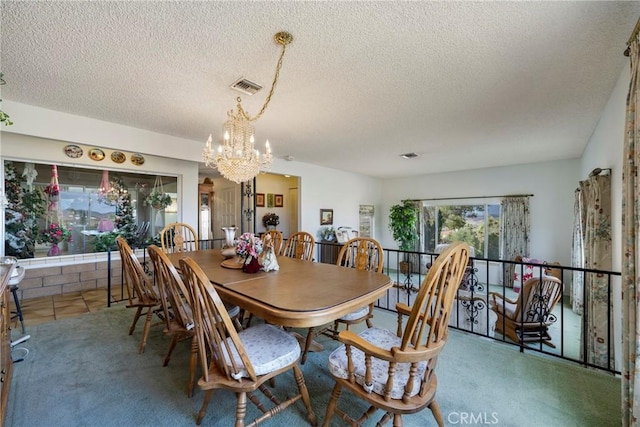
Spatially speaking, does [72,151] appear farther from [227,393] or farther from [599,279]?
[599,279]

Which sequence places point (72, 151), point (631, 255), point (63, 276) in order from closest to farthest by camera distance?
point (631, 255) < point (72, 151) < point (63, 276)

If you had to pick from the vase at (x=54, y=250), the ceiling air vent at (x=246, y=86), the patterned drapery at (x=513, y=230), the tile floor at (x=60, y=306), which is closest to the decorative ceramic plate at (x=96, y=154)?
the vase at (x=54, y=250)

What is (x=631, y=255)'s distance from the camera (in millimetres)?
1398

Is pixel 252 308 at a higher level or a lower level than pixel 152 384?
higher

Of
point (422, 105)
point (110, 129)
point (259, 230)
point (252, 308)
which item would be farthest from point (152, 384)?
point (259, 230)

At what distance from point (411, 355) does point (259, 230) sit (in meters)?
6.43

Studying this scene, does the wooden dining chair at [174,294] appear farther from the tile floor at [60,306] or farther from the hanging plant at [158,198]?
the hanging plant at [158,198]

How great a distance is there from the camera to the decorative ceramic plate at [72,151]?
13.2 ft

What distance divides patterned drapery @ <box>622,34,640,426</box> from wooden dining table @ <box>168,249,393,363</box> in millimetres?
1226

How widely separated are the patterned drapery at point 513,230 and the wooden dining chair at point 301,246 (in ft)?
16.7

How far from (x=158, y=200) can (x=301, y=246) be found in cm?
344

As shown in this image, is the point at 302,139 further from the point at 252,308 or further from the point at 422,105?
the point at 252,308

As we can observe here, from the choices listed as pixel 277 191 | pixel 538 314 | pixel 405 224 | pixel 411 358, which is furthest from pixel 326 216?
pixel 411 358

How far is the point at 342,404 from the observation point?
1709 mm
